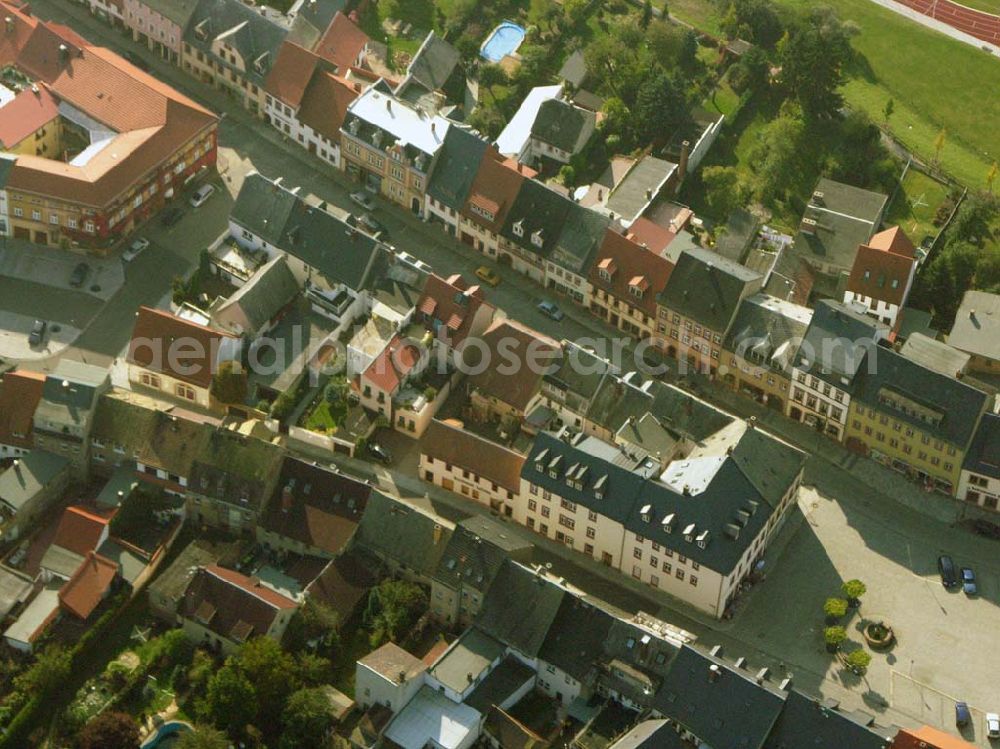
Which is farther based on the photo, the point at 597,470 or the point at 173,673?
the point at 597,470

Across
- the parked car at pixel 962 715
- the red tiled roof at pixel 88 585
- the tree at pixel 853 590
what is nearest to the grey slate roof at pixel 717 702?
the tree at pixel 853 590

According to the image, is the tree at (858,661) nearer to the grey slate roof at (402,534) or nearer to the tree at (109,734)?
the grey slate roof at (402,534)

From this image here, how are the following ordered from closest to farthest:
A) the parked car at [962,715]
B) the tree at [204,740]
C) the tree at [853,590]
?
the tree at [204,740]
the parked car at [962,715]
the tree at [853,590]

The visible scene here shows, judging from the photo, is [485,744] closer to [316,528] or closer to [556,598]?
[556,598]

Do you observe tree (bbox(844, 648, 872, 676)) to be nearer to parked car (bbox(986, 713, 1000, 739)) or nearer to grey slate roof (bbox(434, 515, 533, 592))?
parked car (bbox(986, 713, 1000, 739))

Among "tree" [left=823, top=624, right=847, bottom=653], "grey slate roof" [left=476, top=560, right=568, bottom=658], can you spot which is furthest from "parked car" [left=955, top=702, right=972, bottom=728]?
"grey slate roof" [left=476, top=560, right=568, bottom=658]

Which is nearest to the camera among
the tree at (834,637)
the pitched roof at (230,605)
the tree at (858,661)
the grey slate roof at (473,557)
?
the pitched roof at (230,605)

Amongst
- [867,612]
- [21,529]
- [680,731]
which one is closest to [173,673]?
[21,529]

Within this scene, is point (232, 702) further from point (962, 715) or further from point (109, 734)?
point (962, 715)
